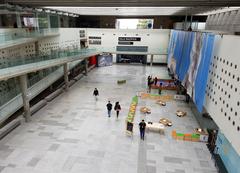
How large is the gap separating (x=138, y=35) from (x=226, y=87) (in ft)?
74.9

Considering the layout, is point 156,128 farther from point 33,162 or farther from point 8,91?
point 8,91

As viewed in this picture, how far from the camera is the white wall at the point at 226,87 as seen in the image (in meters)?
7.37

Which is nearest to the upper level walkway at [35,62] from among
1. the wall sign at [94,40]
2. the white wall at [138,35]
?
the wall sign at [94,40]

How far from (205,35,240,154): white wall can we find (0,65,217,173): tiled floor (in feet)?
9.15

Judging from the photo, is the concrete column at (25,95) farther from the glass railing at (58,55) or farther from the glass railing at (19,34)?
the glass railing at (19,34)

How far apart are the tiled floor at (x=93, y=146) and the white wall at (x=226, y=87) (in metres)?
2.79

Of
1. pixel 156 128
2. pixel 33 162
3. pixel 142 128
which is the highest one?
pixel 142 128

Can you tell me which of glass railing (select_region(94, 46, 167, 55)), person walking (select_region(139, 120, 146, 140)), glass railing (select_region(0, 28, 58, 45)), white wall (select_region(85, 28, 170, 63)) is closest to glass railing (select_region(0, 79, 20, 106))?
glass railing (select_region(0, 28, 58, 45))

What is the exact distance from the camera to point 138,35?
29.9 metres

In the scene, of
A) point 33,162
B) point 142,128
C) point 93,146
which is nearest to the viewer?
point 33,162

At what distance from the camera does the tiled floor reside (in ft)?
31.6

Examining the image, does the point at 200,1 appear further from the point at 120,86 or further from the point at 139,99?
the point at 120,86

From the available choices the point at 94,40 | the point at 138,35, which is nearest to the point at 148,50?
the point at 138,35

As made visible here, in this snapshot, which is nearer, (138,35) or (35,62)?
(35,62)
